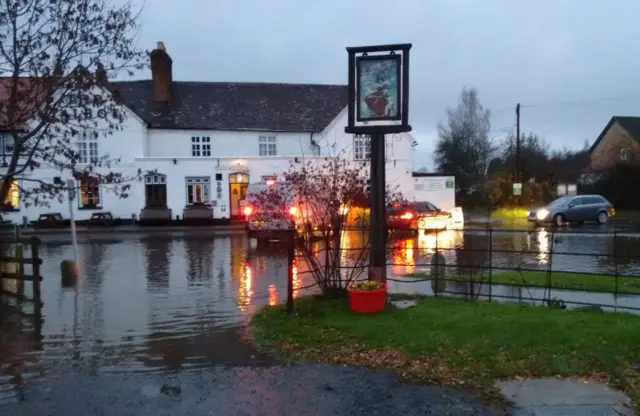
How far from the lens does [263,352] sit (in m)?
7.83

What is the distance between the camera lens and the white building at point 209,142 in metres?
38.4

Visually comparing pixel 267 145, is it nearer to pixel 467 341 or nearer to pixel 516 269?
pixel 516 269

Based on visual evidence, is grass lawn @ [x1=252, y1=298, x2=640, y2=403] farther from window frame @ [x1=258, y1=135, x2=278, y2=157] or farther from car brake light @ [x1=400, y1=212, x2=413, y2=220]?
window frame @ [x1=258, y1=135, x2=278, y2=157]

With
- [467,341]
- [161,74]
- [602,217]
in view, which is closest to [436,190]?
[602,217]

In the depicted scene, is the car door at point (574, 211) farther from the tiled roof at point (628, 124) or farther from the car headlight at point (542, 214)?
the tiled roof at point (628, 124)

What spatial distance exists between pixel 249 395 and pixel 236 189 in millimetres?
33162

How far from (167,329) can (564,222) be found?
28.7m

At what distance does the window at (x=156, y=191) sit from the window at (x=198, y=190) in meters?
1.55

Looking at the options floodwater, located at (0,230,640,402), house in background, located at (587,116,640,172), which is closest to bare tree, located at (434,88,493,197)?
house in background, located at (587,116,640,172)

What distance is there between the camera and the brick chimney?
1633 inches

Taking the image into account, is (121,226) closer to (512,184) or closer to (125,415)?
(512,184)

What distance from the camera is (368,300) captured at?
9.30 metres

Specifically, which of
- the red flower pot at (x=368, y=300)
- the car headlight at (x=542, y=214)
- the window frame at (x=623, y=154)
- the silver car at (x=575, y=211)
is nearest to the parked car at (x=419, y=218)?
the car headlight at (x=542, y=214)

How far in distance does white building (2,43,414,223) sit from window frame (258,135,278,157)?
7 centimetres
